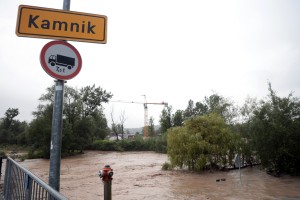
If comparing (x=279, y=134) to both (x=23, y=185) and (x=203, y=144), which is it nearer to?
(x=203, y=144)

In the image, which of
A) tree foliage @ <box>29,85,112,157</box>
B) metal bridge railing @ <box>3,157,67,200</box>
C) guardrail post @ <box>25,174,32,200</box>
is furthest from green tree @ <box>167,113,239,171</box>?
tree foliage @ <box>29,85,112,157</box>

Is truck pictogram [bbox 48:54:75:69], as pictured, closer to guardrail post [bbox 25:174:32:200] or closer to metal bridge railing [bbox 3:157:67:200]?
metal bridge railing [bbox 3:157:67:200]

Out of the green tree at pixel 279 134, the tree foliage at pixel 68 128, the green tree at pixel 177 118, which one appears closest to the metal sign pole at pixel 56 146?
the green tree at pixel 279 134

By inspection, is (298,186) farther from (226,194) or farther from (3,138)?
(3,138)

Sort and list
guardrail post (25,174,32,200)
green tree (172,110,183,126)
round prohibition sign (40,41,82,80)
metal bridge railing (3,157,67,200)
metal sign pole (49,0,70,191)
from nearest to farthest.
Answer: metal bridge railing (3,157,67,200) < metal sign pole (49,0,70,191) < round prohibition sign (40,41,82,80) < guardrail post (25,174,32,200) < green tree (172,110,183,126)

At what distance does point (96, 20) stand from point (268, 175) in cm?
1250

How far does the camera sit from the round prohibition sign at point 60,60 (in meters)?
3.26

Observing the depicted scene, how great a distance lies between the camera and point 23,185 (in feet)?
13.4

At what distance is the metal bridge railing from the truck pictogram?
1.52 m

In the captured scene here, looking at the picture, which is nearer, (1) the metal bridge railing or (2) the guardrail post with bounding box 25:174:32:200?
(1) the metal bridge railing

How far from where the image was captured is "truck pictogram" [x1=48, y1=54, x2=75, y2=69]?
10.8ft

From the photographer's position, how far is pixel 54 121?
3.15m

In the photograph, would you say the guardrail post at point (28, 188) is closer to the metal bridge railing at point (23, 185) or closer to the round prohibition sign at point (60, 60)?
the metal bridge railing at point (23, 185)

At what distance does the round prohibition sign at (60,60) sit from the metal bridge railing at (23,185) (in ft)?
4.59
